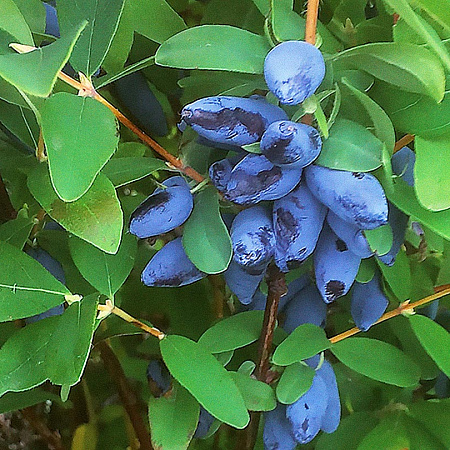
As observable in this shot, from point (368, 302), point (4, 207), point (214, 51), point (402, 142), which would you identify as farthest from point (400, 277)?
point (4, 207)

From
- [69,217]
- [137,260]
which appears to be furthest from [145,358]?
[69,217]

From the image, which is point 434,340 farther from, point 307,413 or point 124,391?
point 124,391

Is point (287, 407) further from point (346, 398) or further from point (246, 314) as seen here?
point (346, 398)

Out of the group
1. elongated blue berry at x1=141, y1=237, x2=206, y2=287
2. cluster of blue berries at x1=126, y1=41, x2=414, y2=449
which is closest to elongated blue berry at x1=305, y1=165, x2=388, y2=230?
cluster of blue berries at x1=126, y1=41, x2=414, y2=449

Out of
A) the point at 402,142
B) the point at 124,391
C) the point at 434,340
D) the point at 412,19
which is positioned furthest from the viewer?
the point at 124,391

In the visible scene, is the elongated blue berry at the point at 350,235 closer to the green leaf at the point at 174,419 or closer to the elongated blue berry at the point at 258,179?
the elongated blue berry at the point at 258,179
